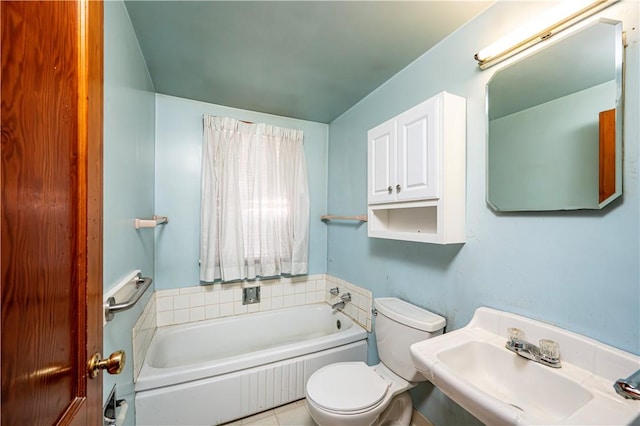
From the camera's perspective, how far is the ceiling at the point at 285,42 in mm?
1226

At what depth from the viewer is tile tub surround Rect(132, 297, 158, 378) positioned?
1443 millimetres

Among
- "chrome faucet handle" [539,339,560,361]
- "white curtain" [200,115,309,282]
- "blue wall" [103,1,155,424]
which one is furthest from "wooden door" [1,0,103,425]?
"white curtain" [200,115,309,282]

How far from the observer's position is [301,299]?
2566 millimetres

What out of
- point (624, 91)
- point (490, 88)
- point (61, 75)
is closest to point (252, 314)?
point (61, 75)

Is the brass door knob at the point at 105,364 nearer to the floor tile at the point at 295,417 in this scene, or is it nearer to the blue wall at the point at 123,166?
the blue wall at the point at 123,166

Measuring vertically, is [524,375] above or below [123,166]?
below

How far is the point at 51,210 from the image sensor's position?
0.50 metres

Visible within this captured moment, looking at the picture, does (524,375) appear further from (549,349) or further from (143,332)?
(143,332)

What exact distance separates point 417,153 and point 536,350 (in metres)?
0.98

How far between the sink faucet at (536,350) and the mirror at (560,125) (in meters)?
0.52

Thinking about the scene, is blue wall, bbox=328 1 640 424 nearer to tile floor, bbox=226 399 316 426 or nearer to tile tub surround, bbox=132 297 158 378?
tile floor, bbox=226 399 316 426

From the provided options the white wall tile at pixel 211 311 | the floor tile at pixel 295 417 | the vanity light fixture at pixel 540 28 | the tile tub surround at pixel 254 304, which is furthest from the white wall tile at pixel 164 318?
the vanity light fixture at pixel 540 28

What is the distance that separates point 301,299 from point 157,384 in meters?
1.34

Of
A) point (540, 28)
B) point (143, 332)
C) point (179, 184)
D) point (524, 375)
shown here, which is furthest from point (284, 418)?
point (540, 28)
